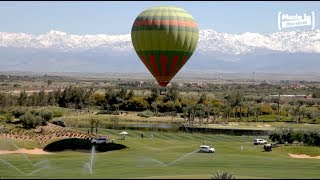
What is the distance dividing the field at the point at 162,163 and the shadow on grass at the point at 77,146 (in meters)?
2.31

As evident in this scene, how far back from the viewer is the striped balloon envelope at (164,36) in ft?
249

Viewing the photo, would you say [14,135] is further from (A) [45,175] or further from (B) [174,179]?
(B) [174,179]

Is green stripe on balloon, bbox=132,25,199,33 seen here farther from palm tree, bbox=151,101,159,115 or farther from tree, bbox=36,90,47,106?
tree, bbox=36,90,47,106

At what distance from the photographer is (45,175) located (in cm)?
5353

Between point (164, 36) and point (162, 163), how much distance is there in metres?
18.5

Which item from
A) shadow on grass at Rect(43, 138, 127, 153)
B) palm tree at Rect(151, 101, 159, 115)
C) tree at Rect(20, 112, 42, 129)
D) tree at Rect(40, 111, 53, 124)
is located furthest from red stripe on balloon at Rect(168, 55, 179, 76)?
palm tree at Rect(151, 101, 159, 115)

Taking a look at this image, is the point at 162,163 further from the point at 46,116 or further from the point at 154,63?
the point at 46,116

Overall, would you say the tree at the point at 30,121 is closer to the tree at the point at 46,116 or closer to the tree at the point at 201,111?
the tree at the point at 46,116

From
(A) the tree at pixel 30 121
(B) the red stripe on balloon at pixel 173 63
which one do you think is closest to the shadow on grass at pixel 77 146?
(B) the red stripe on balloon at pixel 173 63

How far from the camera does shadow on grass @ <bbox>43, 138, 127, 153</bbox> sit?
84.6m

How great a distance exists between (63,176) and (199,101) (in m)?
147

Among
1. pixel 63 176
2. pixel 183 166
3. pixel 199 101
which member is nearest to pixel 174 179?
pixel 63 176

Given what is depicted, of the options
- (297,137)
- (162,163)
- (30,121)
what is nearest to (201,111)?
(30,121)

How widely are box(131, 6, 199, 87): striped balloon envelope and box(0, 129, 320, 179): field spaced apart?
13.1m
